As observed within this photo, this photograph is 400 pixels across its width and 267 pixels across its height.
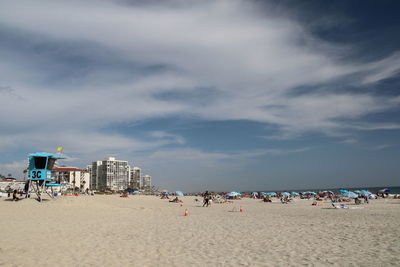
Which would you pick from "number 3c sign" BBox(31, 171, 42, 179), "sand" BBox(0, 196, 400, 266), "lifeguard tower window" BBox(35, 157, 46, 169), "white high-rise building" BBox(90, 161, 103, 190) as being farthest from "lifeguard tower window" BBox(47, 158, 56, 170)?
"white high-rise building" BBox(90, 161, 103, 190)

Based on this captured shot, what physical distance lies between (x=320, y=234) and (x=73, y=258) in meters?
8.88

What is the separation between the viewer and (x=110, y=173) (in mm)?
164250

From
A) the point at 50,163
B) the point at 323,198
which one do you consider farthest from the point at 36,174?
the point at 323,198

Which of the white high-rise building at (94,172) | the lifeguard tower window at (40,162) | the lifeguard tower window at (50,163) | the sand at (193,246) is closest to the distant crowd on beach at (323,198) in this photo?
the lifeguard tower window at (50,163)

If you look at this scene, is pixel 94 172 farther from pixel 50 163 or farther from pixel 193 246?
pixel 193 246

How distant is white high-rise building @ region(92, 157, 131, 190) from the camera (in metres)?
162

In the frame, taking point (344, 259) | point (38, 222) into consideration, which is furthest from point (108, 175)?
point (344, 259)

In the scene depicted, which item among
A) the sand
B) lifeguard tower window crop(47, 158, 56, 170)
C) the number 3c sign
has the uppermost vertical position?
lifeguard tower window crop(47, 158, 56, 170)

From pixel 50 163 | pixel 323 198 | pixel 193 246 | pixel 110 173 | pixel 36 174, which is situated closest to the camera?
pixel 193 246

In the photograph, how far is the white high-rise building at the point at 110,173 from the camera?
6398 inches

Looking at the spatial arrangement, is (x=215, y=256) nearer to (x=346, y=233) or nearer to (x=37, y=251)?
(x=37, y=251)

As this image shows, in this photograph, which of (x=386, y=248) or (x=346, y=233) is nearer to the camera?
(x=386, y=248)

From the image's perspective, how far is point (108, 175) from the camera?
163 m

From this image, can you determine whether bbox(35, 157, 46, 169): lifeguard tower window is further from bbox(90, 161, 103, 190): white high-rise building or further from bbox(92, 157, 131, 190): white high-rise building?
bbox(90, 161, 103, 190): white high-rise building
